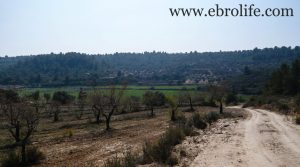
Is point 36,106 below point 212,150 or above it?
below

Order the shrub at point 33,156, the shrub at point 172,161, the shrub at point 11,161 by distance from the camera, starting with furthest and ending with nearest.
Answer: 1. the shrub at point 33,156
2. the shrub at point 11,161
3. the shrub at point 172,161

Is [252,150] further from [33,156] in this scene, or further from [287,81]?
[287,81]

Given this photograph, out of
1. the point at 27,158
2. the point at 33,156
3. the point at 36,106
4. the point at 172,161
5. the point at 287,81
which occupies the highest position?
the point at 172,161

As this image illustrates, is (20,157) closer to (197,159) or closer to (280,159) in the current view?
(197,159)

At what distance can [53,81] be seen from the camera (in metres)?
192

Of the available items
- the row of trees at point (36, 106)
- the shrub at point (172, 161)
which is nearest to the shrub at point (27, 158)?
the row of trees at point (36, 106)

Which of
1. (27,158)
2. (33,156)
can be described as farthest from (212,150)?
(27,158)

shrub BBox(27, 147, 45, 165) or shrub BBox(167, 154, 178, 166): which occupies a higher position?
shrub BBox(167, 154, 178, 166)

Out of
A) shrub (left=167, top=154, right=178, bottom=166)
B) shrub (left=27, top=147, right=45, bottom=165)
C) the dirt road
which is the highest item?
shrub (left=167, top=154, right=178, bottom=166)

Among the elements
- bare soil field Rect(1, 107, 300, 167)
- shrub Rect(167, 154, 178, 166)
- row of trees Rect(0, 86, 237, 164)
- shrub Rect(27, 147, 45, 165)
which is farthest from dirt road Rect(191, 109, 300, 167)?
row of trees Rect(0, 86, 237, 164)

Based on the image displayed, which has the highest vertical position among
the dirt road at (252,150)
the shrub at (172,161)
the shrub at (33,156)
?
the shrub at (172,161)

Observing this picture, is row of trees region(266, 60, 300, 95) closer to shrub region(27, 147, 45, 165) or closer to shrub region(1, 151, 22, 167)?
shrub region(27, 147, 45, 165)

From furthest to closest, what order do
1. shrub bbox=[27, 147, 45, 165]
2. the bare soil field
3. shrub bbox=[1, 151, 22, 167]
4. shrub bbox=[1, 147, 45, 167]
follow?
shrub bbox=[27, 147, 45, 165] → shrub bbox=[1, 147, 45, 167] → shrub bbox=[1, 151, 22, 167] → the bare soil field

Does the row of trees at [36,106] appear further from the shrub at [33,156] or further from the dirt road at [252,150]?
the dirt road at [252,150]
